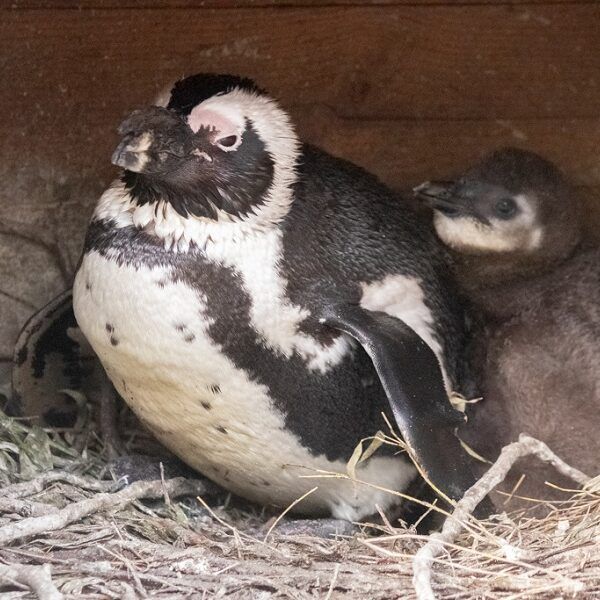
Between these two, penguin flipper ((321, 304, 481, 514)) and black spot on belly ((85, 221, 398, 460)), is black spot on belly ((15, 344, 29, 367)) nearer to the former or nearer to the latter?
black spot on belly ((85, 221, 398, 460))

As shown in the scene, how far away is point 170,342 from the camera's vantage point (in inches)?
86.9

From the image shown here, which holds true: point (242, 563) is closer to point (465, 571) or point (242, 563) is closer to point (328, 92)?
point (465, 571)

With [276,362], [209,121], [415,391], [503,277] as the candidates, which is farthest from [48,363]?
[503,277]

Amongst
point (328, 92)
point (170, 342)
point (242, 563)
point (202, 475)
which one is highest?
point (328, 92)

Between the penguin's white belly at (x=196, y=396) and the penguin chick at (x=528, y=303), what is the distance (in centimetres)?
36

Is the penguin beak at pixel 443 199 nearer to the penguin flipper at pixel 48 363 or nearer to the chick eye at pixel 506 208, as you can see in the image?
the chick eye at pixel 506 208

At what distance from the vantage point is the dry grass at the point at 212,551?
75.4 inches

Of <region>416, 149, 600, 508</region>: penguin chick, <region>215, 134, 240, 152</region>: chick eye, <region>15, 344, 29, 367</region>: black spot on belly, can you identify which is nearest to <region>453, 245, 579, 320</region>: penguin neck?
<region>416, 149, 600, 508</region>: penguin chick

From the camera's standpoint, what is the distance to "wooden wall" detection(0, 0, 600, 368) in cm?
268

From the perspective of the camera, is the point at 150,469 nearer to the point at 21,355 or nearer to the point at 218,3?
the point at 21,355

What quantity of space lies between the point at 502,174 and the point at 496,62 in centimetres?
29

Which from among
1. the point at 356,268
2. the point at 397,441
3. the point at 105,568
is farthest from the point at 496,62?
the point at 105,568

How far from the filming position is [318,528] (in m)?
2.44

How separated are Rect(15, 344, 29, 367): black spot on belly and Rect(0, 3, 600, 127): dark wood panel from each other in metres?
0.50
